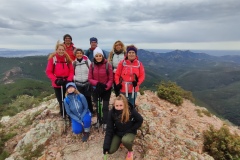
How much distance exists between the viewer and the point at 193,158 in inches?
288

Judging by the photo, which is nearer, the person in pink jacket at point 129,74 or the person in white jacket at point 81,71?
the person in pink jacket at point 129,74

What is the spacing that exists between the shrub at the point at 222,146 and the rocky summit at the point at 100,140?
349 mm

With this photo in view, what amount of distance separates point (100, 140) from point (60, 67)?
3.39 meters

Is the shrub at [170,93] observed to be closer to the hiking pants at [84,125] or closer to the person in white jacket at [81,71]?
the person in white jacket at [81,71]

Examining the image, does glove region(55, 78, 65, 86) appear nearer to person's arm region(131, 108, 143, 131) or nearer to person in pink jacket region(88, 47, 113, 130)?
person in pink jacket region(88, 47, 113, 130)

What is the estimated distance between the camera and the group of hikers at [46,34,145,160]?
21.9 feet

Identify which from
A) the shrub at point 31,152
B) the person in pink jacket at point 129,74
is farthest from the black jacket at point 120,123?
the shrub at point 31,152

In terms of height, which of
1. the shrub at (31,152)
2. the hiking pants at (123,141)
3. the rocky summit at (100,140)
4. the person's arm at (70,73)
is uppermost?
the person's arm at (70,73)

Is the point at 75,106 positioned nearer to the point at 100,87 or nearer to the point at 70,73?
the point at 100,87

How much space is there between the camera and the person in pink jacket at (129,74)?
7.91 meters

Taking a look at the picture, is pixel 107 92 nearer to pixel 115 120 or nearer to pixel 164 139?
pixel 115 120

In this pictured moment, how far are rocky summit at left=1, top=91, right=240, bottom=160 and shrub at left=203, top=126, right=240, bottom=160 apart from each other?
349 mm

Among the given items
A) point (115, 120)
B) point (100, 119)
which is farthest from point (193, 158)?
point (100, 119)

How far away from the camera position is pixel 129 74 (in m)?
7.95
